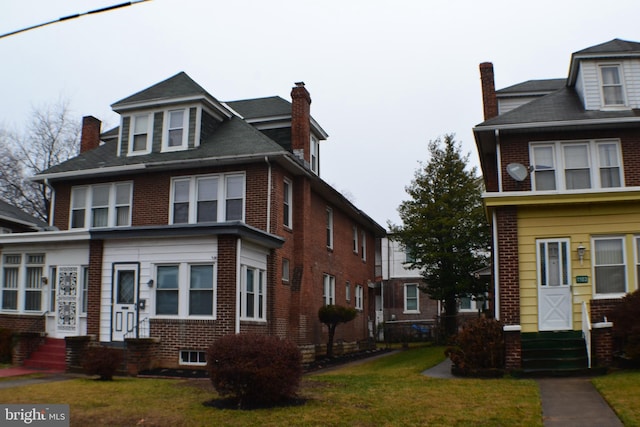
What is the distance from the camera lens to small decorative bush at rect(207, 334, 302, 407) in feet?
34.5

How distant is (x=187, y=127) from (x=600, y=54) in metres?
13.2

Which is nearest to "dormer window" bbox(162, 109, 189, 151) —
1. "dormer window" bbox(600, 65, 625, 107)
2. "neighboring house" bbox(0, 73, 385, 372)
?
"neighboring house" bbox(0, 73, 385, 372)

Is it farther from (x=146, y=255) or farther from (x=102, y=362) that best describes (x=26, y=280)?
(x=102, y=362)

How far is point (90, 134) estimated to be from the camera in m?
26.2

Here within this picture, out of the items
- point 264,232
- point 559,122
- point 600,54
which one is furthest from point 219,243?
point 600,54

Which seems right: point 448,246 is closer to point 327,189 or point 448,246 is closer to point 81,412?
point 327,189

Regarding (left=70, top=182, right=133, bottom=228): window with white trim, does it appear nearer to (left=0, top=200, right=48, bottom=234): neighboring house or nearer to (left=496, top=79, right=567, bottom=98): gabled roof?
(left=0, top=200, right=48, bottom=234): neighboring house

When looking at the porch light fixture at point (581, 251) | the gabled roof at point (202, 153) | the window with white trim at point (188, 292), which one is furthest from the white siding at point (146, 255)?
the porch light fixture at point (581, 251)

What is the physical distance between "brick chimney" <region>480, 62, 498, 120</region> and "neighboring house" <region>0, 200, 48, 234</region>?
682 inches

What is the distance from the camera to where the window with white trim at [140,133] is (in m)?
22.3

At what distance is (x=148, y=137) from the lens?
22344mm

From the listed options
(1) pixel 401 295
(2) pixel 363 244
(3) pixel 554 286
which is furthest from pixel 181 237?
(1) pixel 401 295
